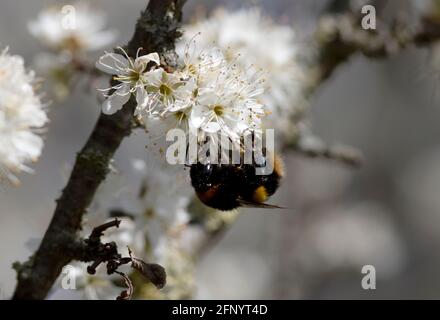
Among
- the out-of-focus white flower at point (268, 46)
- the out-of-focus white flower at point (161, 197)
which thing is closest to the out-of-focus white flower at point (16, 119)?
the out-of-focus white flower at point (161, 197)

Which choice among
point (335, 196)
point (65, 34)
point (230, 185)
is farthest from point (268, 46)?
point (335, 196)

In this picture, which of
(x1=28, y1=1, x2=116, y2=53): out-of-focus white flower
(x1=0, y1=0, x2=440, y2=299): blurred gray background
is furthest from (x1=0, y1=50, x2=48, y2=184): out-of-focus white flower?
(x1=0, y1=0, x2=440, y2=299): blurred gray background

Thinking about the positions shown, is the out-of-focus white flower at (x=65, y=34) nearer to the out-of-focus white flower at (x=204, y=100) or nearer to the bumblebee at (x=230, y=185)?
the bumblebee at (x=230, y=185)

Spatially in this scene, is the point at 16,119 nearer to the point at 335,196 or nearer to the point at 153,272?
the point at 153,272

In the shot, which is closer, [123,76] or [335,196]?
[123,76]

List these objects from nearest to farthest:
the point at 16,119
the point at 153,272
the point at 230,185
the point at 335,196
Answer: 1. the point at 153,272
2. the point at 16,119
3. the point at 230,185
4. the point at 335,196
